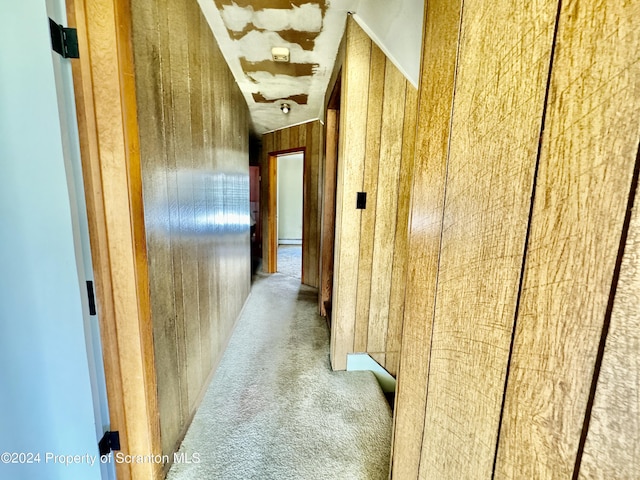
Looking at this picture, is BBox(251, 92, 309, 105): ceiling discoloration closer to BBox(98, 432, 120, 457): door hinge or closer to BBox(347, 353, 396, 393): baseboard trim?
BBox(347, 353, 396, 393): baseboard trim

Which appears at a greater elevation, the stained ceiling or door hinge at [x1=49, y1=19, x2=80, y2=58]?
the stained ceiling

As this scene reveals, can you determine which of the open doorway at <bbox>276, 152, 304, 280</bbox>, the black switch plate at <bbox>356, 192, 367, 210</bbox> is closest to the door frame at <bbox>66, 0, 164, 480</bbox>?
the black switch plate at <bbox>356, 192, 367, 210</bbox>

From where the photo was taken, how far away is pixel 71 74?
91 centimetres

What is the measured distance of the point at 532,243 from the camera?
450 mm

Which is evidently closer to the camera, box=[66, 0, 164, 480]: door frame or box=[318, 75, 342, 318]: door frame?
box=[66, 0, 164, 480]: door frame

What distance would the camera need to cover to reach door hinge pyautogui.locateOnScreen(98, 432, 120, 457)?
1.06 m

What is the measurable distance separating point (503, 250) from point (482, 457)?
0.43m

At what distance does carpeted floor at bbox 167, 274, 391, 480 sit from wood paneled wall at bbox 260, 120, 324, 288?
1.62 metres

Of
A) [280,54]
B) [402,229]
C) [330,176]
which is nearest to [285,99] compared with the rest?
[280,54]

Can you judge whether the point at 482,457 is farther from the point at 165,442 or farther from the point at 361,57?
the point at 361,57

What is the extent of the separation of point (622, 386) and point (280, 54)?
2.59 metres

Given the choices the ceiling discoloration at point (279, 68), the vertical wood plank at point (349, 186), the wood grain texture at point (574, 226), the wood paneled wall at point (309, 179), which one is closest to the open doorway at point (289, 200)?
the wood paneled wall at point (309, 179)

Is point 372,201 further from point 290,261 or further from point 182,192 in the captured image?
point 290,261

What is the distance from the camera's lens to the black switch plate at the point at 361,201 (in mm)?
1944
